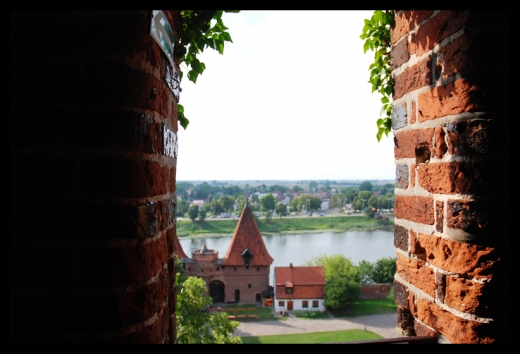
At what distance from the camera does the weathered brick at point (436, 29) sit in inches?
41.4

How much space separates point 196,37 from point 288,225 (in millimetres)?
42066

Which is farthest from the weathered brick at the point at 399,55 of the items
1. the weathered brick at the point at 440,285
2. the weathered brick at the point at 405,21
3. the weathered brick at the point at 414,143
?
the weathered brick at the point at 440,285

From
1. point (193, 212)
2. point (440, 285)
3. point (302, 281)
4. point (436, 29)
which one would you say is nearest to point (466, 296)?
point (440, 285)

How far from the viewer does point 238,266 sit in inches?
890

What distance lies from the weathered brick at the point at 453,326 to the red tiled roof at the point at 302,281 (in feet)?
71.9

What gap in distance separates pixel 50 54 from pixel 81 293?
1.67 ft

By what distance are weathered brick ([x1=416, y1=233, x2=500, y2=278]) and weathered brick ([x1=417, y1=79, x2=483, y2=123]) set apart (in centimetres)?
36

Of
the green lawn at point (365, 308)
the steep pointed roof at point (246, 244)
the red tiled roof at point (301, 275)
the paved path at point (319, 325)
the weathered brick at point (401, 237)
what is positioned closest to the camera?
the weathered brick at point (401, 237)

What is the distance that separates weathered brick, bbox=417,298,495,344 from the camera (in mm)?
997

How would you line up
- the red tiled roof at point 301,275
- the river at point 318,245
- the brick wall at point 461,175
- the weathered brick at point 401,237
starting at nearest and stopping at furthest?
the brick wall at point 461,175, the weathered brick at point 401,237, the red tiled roof at point 301,275, the river at point 318,245

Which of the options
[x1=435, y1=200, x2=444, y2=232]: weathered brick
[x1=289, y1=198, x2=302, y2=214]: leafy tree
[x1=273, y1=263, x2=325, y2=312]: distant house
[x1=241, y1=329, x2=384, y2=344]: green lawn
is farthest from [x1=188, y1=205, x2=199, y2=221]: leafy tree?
[x1=435, y1=200, x2=444, y2=232]: weathered brick

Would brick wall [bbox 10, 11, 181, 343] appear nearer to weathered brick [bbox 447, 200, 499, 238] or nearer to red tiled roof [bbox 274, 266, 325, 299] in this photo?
weathered brick [bbox 447, 200, 499, 238]

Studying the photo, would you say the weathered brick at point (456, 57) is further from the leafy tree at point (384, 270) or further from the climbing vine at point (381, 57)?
the leafy tree at point (384, 270)

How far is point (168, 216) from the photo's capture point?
3.58 ft
